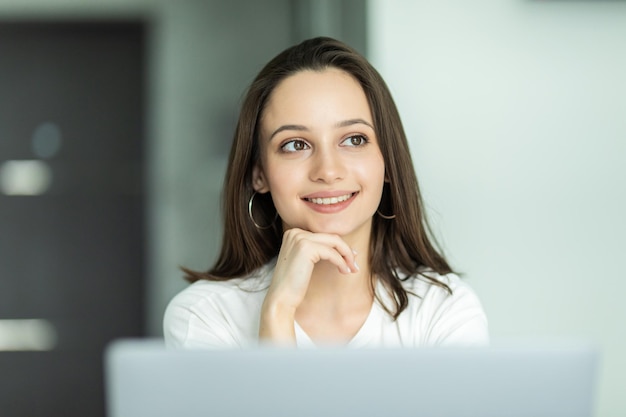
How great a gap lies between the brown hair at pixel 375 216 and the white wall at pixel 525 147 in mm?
482

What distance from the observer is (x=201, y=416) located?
31.3 inches

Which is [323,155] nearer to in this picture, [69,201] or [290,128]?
[290,128]

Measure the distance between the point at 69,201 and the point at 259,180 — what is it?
280 cm

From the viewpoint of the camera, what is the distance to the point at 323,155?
161 cm

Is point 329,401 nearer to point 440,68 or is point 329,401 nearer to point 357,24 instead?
point 440,68

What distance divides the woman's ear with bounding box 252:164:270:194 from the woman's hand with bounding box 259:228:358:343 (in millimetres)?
166

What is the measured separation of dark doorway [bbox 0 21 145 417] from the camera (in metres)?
4.25

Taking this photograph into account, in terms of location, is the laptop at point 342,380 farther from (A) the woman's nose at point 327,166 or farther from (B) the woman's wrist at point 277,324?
(A) the woman's nose at point 327,166

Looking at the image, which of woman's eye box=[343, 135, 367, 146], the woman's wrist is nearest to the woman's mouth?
woman's eye box=[343, 135, 367, 146]

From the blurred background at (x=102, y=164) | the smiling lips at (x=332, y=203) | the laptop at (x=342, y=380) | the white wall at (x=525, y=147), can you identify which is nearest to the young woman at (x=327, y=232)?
the smiling lips at (x=332, y=203)

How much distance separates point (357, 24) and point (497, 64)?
1.44ft

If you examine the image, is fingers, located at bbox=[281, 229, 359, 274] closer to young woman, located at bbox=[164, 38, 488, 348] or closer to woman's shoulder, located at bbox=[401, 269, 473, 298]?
young woman, located at bbox=[164, 38, 488, 348]

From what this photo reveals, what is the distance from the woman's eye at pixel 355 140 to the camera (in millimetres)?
1653

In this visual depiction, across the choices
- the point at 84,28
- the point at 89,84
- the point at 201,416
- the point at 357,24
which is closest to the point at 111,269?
the point at 89,84
